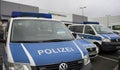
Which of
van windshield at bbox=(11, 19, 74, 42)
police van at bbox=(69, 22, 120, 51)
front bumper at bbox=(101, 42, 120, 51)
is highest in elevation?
van windshield at bbox=(11, 19, 74, 42)

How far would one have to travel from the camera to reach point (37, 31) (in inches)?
209

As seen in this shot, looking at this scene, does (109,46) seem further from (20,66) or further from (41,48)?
(20,66)

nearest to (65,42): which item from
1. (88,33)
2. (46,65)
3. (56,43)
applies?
(56,43)

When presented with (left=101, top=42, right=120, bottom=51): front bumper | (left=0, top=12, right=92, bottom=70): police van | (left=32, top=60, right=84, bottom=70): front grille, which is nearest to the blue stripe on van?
(left=0, top=12, right=92, bottom=70): police van

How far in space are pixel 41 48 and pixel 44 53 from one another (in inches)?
10.1

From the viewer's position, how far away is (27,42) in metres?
4.76

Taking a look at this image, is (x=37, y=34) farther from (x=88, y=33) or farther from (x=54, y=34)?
(x=88, y=33)

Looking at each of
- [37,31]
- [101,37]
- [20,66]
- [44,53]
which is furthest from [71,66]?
[101,37]

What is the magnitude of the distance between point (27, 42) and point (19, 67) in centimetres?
94

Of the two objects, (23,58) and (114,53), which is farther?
(114,53)

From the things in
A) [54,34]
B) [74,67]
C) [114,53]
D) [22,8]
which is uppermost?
[22,8]

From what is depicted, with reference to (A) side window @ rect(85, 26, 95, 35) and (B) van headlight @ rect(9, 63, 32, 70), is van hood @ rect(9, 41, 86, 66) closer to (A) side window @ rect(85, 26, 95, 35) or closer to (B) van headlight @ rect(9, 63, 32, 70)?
(B) van headlight @ rect(9, 63, 32, 70)

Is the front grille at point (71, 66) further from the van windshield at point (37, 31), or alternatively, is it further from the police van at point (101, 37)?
the police van at point (101, 37)

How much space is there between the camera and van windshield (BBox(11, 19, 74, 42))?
4.99 metres
